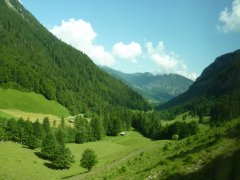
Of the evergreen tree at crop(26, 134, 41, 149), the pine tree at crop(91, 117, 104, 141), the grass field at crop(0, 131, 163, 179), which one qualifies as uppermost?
the pine tree at crop(91, 117, 104, 141)

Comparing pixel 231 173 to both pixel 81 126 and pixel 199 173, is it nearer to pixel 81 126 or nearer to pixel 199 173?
pixel 199 173

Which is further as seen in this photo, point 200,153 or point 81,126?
point 81,126

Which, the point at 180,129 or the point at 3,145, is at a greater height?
the point at 180,129

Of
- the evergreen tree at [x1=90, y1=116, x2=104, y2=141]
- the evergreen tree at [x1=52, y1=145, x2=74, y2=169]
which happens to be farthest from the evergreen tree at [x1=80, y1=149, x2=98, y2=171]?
the evergreen tree at [x1=90, y1=116, x2=104, y2=141]

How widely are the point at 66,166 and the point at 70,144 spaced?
4293 centimetres

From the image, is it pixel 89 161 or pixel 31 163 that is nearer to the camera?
pixel 89 161

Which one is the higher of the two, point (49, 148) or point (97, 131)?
point (97, 131)

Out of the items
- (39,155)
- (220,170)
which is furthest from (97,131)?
(220,170)

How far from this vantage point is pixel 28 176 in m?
78.6

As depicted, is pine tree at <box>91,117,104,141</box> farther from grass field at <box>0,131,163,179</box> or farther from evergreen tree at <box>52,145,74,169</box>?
evergreen tree at <box>52,145,74,169</box>

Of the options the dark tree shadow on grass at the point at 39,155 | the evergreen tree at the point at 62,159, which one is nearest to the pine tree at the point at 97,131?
the dark tree shadow on grass at the point at 39,155

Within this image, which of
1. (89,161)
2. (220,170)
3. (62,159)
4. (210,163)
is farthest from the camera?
(62,159)

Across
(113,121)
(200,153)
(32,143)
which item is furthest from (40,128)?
(200,153)

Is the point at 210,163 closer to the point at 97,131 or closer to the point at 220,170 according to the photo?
the point at 220,170
